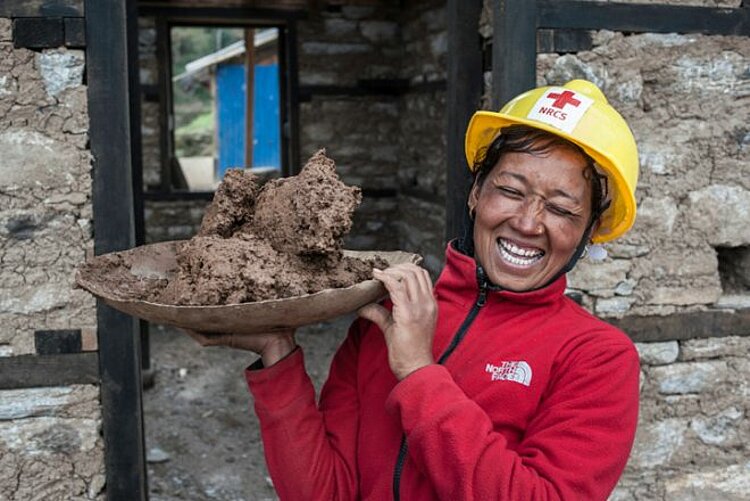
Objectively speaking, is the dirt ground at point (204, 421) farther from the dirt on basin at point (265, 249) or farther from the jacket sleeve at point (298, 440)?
the dirt on basin at point (265, 249)

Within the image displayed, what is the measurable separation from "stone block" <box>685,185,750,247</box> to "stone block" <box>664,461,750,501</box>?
38.8 inches

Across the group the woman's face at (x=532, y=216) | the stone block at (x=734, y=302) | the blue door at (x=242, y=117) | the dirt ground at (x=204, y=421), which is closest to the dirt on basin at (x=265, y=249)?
the woman's face at (x=532, y=216)

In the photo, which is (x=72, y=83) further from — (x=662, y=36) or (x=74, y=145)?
(x=662, y=36)

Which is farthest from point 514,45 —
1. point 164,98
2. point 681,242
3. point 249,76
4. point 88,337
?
point 249,76

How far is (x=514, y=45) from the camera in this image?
2.95m

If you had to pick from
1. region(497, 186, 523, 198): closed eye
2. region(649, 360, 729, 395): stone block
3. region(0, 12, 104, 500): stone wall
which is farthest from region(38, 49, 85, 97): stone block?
region(649, 360, 729, 395): stone block

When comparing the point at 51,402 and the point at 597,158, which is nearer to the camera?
the point at 597,158

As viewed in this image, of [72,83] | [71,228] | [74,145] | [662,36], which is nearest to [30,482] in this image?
[71,228]

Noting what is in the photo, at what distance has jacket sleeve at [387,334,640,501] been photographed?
1.43 metres

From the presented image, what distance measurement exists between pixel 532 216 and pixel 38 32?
6.37ft

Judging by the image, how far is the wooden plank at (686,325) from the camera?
10.7 feet

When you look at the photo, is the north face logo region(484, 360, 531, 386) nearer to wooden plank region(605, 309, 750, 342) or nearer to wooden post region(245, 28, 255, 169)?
wooden plank region(605, 309, 750, 342)

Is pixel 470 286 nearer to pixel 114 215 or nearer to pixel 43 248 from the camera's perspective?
pixel 114 215

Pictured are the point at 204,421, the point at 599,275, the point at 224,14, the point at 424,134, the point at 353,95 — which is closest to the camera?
the point at 599,275
